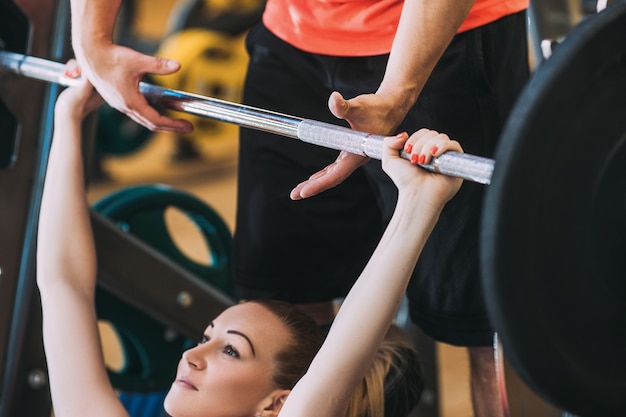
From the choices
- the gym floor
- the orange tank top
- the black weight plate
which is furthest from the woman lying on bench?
the gym floor

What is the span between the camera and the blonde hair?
1.08 m

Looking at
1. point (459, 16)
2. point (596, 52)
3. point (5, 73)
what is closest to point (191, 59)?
point (5, 73)

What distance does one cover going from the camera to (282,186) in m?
1.20

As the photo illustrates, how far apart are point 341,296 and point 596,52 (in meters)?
0.63

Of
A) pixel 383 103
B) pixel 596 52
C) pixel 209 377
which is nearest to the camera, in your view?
pixel 596 52

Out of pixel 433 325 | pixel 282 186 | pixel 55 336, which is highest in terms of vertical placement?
pixel 282 186

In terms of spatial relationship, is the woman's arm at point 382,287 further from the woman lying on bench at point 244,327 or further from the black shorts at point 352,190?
the black shorts at point 352,190

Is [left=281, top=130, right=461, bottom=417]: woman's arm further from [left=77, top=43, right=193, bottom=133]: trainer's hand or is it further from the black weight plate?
[left=77, top=43, right=193, bottom=133]: trainer's hand

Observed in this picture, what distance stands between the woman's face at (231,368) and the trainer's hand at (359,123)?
0.21 meters

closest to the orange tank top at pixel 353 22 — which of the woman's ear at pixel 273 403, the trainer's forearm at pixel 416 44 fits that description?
the trainer's forearm at pixel 416 44

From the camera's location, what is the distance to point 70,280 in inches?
45.3

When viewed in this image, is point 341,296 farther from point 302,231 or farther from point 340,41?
point 340,41

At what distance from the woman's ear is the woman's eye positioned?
0.06 metres

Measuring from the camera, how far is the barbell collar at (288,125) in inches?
31.2
